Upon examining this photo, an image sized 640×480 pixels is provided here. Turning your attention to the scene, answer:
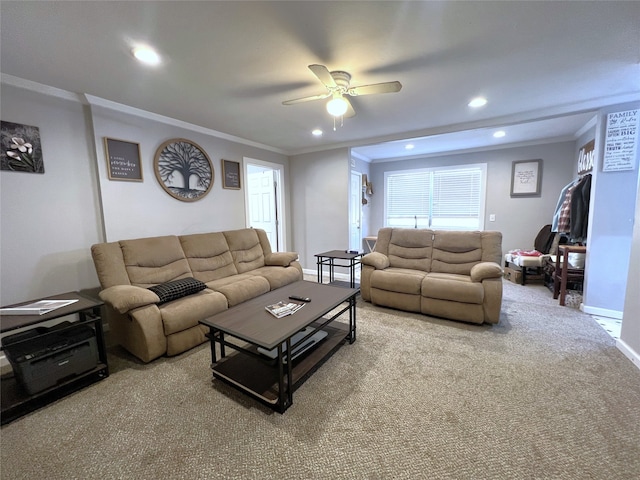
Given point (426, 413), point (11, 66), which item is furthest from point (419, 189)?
point (11, 66)

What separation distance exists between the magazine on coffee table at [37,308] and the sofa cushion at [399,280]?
2.96m

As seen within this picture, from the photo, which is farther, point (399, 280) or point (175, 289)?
point (399, 280)

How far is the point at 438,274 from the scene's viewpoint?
3.29 meters

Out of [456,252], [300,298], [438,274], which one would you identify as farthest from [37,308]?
[456,252]

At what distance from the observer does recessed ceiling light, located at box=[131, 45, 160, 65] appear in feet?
5.95

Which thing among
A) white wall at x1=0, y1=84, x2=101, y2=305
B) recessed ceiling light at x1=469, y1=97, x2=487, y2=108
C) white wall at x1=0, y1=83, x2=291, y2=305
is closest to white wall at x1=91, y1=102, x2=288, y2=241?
white wall at x1=0, y1=83, x2=291, y2=305

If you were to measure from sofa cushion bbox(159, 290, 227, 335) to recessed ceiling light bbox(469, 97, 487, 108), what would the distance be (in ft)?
11.0

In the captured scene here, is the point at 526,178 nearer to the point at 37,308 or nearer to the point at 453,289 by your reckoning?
the point at 453,289

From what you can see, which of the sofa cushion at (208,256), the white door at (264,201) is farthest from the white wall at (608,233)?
the white door at (264,201)

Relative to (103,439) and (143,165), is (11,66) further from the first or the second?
(103,439)

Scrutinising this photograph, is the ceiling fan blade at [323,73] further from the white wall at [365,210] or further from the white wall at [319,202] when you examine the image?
the white wall at [365,210]

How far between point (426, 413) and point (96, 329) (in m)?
2.47

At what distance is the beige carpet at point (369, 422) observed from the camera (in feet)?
4.27

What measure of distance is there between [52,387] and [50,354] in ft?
0.79
